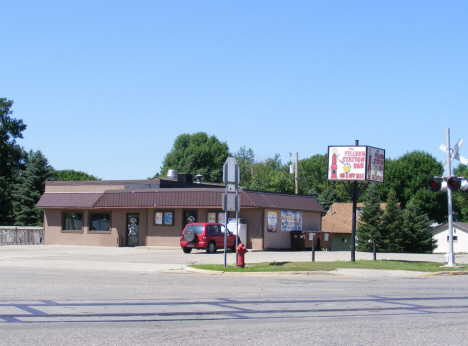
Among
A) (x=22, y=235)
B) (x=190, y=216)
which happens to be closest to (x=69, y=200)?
(x=22, y=235)

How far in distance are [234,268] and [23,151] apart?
187ft

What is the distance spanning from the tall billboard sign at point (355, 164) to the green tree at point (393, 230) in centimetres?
2416

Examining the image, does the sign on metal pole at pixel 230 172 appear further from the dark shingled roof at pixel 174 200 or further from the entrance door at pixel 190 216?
the entrance door at pixel 190 216

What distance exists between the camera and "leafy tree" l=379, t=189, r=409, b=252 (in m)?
46.2

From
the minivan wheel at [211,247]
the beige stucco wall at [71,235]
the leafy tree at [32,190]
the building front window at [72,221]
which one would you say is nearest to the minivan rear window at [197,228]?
the minivan wheel at [211,247]

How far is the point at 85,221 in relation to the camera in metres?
37.8

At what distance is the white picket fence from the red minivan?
14.7 m

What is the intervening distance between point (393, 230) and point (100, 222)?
77.8 feet

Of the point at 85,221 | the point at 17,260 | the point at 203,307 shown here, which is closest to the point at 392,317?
the point at 203,307

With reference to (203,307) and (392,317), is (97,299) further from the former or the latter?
(392,317)

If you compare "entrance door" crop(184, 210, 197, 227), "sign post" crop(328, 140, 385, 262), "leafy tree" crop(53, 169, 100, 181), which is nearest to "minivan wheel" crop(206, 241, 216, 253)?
"entrance door" crop(184, 210, 197, 227)

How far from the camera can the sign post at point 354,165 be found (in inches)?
889

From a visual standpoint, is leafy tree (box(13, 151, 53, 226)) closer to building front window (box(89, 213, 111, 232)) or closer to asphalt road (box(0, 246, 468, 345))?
building front window (box(89, 213, 111, 232))

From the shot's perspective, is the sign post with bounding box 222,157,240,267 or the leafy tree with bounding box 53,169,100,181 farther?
the leafy tree with bounding box 53,169,100,181
